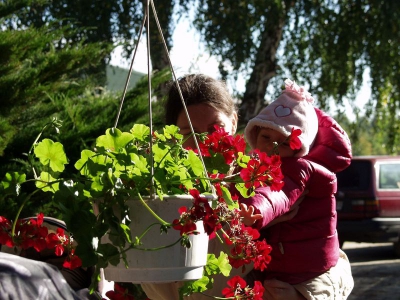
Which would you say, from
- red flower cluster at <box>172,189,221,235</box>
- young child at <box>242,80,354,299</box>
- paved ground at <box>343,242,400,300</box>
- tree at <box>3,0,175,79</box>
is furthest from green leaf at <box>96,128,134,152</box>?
tree at <box>3,0,175,79</box>

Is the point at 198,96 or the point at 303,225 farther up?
the point at 198,96

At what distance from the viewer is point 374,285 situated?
8375 millimetres

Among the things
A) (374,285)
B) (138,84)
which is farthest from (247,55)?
(138,84)

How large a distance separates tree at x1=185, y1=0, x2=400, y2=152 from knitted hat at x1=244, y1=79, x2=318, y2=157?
7.20 m

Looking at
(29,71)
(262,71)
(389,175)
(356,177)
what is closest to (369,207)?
(356,177)

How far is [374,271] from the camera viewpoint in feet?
31.2

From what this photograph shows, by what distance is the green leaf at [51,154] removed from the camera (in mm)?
1563

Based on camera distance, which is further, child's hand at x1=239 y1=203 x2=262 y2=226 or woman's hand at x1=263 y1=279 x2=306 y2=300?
woman's hand at x1=263 y1=279 x2=306 y2=300

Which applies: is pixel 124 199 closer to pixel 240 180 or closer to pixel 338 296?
pixel 240 180

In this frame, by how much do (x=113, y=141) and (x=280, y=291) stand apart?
0.74m

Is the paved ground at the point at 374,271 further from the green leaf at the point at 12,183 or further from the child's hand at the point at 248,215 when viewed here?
the green leaf at the point at 12,183

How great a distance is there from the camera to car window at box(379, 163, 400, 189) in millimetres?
10477

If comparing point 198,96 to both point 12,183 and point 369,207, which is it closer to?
point 12,183

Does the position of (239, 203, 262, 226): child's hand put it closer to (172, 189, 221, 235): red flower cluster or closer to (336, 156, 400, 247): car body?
(172, 189, 221, 235): red flower cluster
